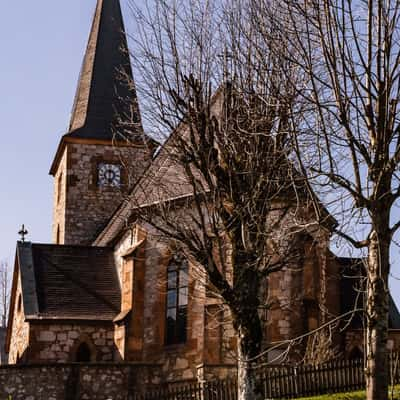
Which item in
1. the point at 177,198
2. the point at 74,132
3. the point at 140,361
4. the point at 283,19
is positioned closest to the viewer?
the point at 283,19

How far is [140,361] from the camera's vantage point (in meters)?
26.0

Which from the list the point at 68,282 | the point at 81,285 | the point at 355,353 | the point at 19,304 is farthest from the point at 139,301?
the point at 355,353

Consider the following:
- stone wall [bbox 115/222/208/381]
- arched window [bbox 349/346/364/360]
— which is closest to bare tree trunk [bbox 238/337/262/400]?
stone wall [bbox 115/222/208/381]

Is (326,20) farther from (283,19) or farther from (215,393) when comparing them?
(215,393)

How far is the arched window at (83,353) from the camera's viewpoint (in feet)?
92.2

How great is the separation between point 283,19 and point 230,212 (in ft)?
17.6

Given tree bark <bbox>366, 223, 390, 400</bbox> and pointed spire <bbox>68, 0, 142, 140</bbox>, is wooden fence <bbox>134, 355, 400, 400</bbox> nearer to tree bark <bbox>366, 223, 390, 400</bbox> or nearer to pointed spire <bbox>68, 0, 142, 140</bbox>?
tree bark <bbox>366, 223, 390, 400</bbox>

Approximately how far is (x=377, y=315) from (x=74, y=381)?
1504 centimetres

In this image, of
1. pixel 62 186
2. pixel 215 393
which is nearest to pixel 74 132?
pixel 62 186

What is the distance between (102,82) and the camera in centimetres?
4047

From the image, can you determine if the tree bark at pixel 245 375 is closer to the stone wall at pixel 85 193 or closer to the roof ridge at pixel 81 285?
the roof ridge at pixel 81 285

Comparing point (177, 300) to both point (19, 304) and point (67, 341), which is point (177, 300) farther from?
point (19, 304)

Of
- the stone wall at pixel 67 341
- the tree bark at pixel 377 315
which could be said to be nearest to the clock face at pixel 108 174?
the stone wall at pixel 67 341

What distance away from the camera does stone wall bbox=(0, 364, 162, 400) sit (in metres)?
23.6
